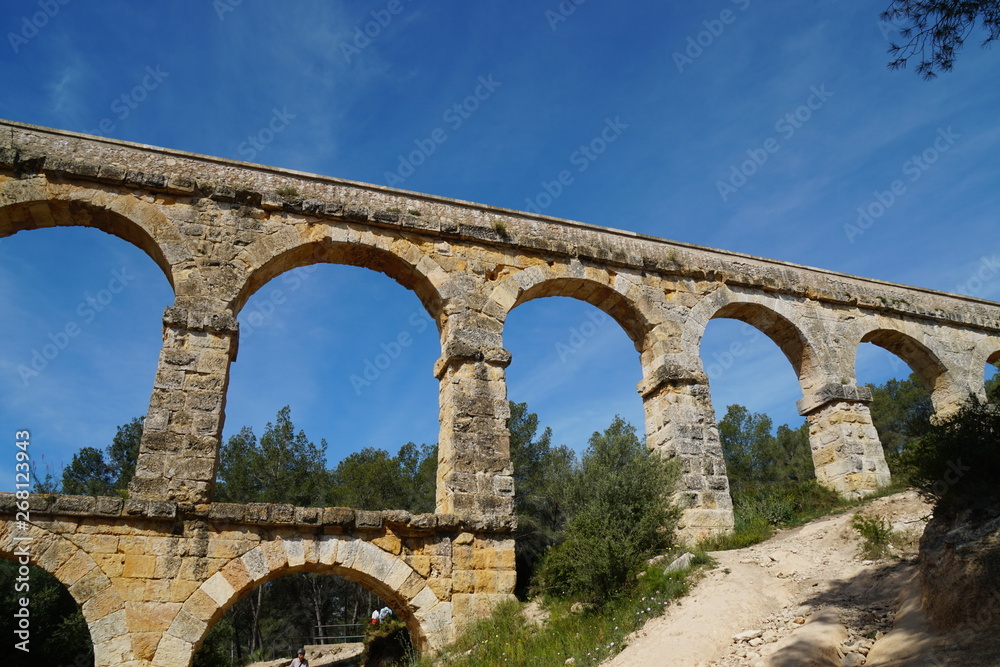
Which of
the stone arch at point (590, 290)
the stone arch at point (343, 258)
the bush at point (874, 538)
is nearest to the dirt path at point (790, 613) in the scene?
the bush at point (874, 538)

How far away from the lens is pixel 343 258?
9.92 meters

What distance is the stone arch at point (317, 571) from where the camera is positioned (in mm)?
6969

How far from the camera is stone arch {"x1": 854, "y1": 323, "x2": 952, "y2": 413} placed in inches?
516

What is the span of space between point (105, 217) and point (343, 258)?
9.99 feet

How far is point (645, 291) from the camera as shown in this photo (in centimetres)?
1103

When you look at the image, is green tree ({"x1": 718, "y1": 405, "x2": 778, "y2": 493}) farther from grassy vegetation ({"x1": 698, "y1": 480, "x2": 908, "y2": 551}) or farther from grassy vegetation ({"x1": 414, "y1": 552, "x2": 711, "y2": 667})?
grassy vegetation ({"x1": 414, "y1": 552, "x2": 711, "y2": 667})

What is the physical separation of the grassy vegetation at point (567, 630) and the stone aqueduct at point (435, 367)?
359mm

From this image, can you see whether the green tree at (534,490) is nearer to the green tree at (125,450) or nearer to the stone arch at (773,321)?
the stone arch at (773,321)

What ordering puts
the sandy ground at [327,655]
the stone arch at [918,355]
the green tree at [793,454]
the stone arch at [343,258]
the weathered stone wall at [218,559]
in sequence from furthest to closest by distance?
1. the green tree at [793,454]
2. the sandy ground at [327,655]
3. the stone arch at [918,355]
4. the stone arch at [343,258]
5. the weathered stone wall at [218,559]

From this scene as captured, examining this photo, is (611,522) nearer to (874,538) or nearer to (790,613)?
(790,613)

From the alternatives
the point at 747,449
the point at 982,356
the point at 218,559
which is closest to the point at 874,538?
the point at 218,559

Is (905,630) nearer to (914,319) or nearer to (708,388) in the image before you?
(708,388)

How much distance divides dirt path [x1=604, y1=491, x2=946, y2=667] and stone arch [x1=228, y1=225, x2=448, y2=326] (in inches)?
202

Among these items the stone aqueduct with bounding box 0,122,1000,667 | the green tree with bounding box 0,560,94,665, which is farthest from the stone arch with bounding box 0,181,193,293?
the green tree with bounding box 0,560,94,665
